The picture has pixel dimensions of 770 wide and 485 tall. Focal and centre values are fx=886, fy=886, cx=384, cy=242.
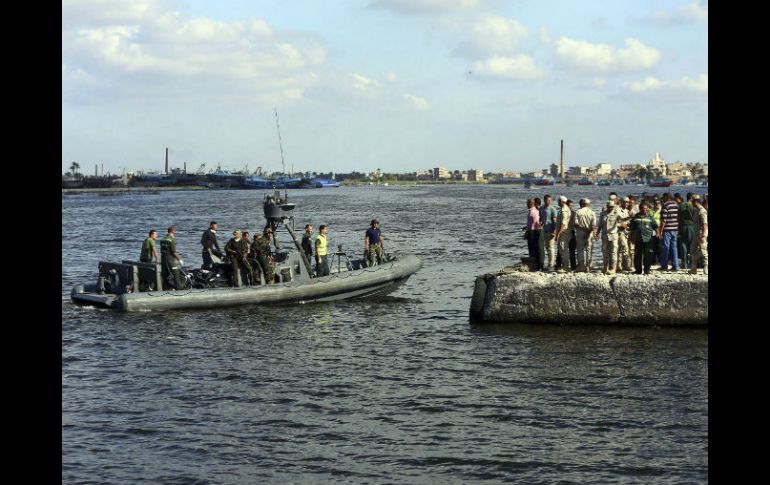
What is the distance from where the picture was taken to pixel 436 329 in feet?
65.0

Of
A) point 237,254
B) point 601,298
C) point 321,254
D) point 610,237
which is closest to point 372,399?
point 601,298

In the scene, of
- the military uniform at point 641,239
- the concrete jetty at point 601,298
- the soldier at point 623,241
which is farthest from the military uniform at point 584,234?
the military uniform at point 641,239

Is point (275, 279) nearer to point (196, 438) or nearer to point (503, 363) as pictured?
point (503, 363)

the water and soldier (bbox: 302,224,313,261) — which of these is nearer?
the water

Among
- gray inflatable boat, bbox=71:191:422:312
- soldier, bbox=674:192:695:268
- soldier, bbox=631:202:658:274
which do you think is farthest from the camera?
gray inflatable boat, bbox=71:191:422:312

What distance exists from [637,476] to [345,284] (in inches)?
525

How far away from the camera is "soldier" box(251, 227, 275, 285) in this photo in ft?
70.9

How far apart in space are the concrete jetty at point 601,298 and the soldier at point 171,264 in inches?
302

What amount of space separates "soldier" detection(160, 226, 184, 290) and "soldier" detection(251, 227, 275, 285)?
188 centimetres

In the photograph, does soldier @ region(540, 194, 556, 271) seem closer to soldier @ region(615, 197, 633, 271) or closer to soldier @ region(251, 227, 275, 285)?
soldier @ region(615, 197, 633, 271)

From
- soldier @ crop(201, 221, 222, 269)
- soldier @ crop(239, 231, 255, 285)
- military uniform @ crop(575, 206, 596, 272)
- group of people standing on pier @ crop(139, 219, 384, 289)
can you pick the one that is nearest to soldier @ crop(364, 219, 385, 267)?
group of people standing on pier @ crop(139, 219, 384, 289)
